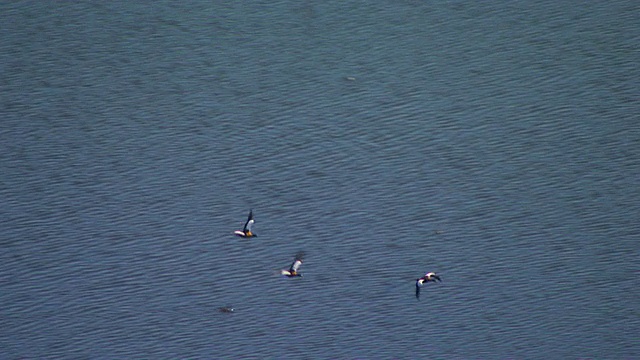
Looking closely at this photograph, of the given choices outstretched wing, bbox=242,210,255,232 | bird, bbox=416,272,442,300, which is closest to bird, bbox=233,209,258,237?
outstretched wing, bbox=242,210,255,232

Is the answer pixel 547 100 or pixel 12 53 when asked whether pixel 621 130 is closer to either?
pixel 547 100

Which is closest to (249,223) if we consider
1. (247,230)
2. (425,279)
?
(247,230)

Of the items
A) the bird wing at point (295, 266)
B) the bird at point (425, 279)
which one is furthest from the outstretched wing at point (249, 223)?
the bird at point (425, 279)

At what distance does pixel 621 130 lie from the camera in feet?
13.1

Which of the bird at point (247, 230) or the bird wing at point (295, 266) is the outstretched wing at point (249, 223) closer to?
the bird at point (247, 230)

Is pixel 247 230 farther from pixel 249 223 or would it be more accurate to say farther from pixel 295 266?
pixel 295 266

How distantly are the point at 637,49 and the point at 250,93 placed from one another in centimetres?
192

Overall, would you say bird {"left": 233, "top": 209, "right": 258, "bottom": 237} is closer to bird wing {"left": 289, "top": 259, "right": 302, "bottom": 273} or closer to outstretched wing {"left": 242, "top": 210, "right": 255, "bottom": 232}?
outstretched wing {"left": 242, "top": 210, "right": 255, "bottom": 232}

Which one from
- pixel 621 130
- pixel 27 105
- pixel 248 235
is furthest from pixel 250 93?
pixel 621 130

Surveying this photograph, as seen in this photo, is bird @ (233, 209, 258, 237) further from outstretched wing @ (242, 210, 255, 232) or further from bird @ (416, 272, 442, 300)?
bird @ (416, 272, 442, 300)

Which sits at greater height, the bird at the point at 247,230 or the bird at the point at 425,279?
the bird at the point at 247,230

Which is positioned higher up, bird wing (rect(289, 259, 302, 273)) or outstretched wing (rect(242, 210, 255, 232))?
outstretched wing (rect(242, 210, 255, 232))

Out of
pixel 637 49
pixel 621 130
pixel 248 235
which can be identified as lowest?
pixel 248 235

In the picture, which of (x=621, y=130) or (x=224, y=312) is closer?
(x=224, y=312)
